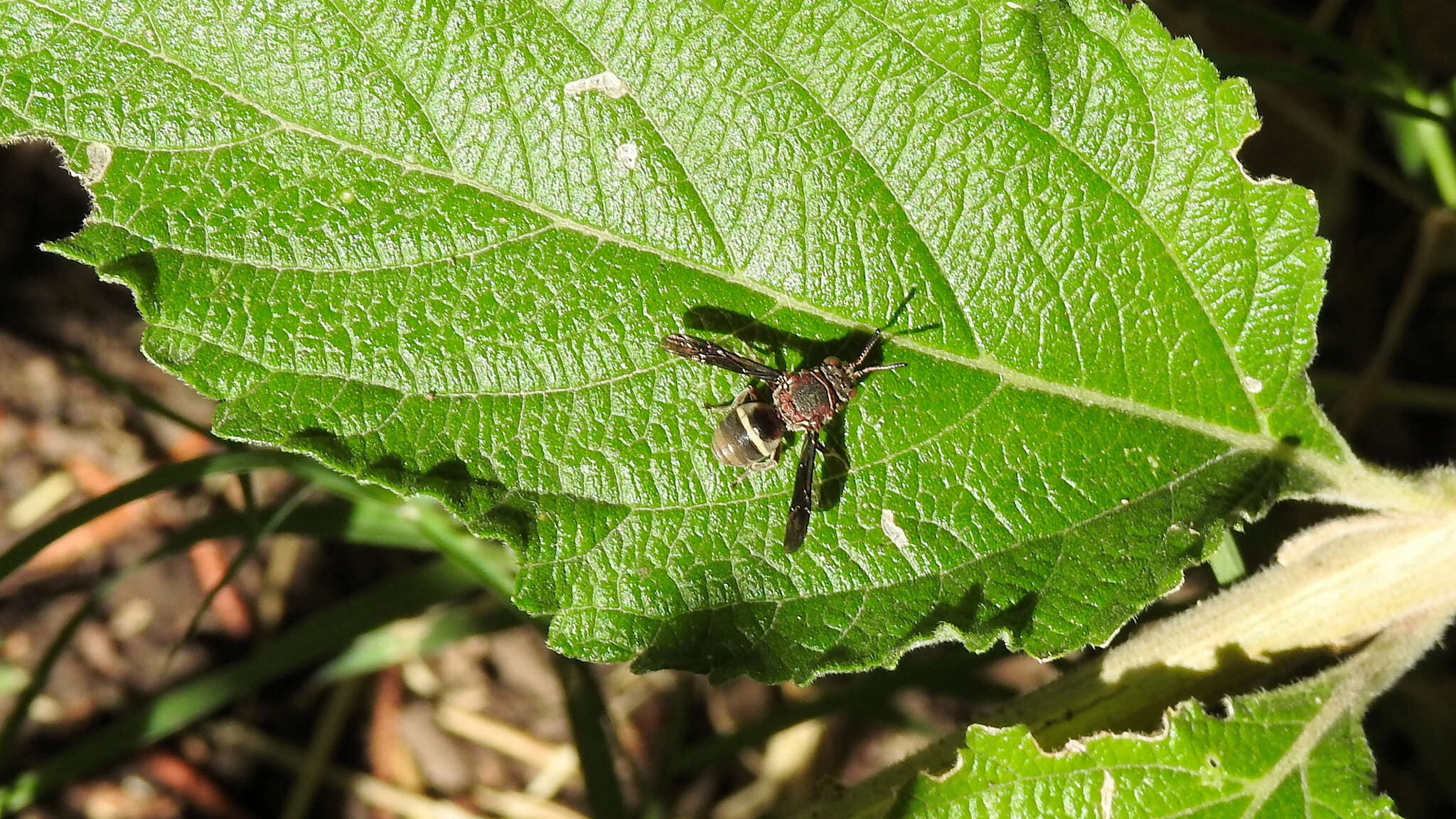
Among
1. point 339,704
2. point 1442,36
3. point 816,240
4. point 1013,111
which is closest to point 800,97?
point 816,240

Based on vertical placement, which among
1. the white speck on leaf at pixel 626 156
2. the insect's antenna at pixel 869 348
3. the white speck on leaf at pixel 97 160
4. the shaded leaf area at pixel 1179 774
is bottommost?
the shaded leaf area at pixel 1179 774

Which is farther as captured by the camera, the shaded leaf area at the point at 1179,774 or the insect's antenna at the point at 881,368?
the insect's antenna at the point at 881,368

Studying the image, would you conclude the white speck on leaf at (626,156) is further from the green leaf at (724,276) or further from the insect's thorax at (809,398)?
the insect's thorax at (809,398)

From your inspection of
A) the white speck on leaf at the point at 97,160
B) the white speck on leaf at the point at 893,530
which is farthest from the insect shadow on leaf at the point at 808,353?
the white speck on leaf at the point at 97,160

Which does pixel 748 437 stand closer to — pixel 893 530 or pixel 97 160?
pixel 893 530

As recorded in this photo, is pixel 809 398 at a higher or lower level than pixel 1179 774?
higher

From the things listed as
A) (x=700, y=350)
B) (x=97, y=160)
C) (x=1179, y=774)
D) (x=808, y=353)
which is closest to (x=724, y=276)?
(x=700, y=350)

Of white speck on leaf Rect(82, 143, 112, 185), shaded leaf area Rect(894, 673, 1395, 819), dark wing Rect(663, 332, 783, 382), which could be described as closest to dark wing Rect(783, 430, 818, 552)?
dark wing Rect(663, 332, 783, 382)
